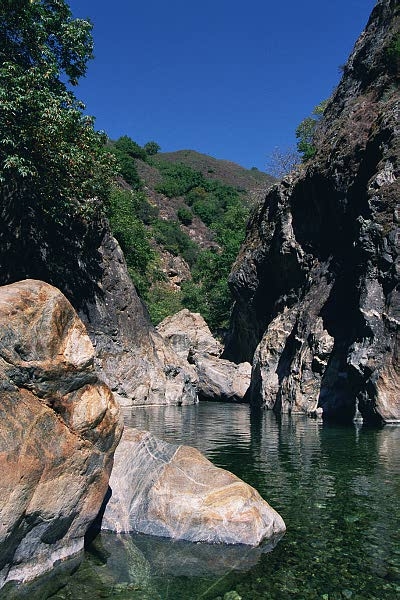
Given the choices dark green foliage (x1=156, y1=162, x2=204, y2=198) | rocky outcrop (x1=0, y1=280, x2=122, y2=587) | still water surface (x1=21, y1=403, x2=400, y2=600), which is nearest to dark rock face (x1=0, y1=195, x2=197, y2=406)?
still water surface (x1=21, y1=403, x2=400, y2=600)

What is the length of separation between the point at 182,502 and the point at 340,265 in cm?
2421

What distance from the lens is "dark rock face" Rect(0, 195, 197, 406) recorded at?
102 ft

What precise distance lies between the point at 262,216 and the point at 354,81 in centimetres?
1095

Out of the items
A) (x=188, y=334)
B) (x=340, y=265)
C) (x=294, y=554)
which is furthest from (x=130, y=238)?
(x=294, y=554)

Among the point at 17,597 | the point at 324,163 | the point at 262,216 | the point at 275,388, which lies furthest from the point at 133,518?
the point at 262,216

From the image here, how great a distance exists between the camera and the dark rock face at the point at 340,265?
24828mm

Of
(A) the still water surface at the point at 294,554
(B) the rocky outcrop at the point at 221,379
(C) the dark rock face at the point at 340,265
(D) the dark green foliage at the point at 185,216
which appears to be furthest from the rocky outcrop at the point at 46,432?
(D) the dark green foliage at the point at 185,216

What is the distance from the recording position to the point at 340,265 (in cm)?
3077

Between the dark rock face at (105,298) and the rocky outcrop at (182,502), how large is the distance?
71.5 ft

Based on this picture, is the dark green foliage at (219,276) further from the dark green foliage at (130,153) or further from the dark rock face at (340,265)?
the dark green foliage at (130,153)

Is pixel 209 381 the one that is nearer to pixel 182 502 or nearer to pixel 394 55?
pixel 394 55

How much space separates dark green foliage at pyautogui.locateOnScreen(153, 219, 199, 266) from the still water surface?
68353 mm

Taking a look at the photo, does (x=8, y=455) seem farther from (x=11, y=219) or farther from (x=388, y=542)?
(x=11, y=219)

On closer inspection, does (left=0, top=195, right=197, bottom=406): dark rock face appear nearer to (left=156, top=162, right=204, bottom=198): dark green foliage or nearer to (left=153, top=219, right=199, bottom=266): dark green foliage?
(left=153, top=219, right=199, bottom=266): dark green foliage
